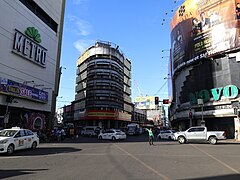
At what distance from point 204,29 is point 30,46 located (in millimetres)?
30487

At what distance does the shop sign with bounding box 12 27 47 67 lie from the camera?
33.1 metres

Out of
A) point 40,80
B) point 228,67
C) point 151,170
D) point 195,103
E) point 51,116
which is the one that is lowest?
point 151,170

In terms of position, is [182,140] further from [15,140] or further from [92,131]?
[92,131]

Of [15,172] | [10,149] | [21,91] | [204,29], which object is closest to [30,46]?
[21,91]

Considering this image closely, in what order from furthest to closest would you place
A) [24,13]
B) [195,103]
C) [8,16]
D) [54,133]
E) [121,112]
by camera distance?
[121,112] → [195,103] → [24,13] → [8,16] → [54,133]

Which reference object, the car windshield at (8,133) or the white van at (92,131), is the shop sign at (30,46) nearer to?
the white van at (92,131)

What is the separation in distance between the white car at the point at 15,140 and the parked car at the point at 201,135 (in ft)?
49.8

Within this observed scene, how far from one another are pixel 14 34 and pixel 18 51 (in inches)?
95.9

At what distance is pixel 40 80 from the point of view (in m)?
39.6

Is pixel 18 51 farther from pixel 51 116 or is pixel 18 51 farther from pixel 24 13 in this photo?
pixel 51 116

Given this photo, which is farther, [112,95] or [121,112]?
[121,112]

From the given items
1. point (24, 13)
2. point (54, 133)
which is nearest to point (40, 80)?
point (24, 13)

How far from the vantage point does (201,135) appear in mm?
23750

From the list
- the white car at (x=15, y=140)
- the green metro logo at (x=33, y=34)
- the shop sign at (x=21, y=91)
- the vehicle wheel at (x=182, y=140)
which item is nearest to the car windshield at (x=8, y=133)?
the white car at (x=15, y=140)
